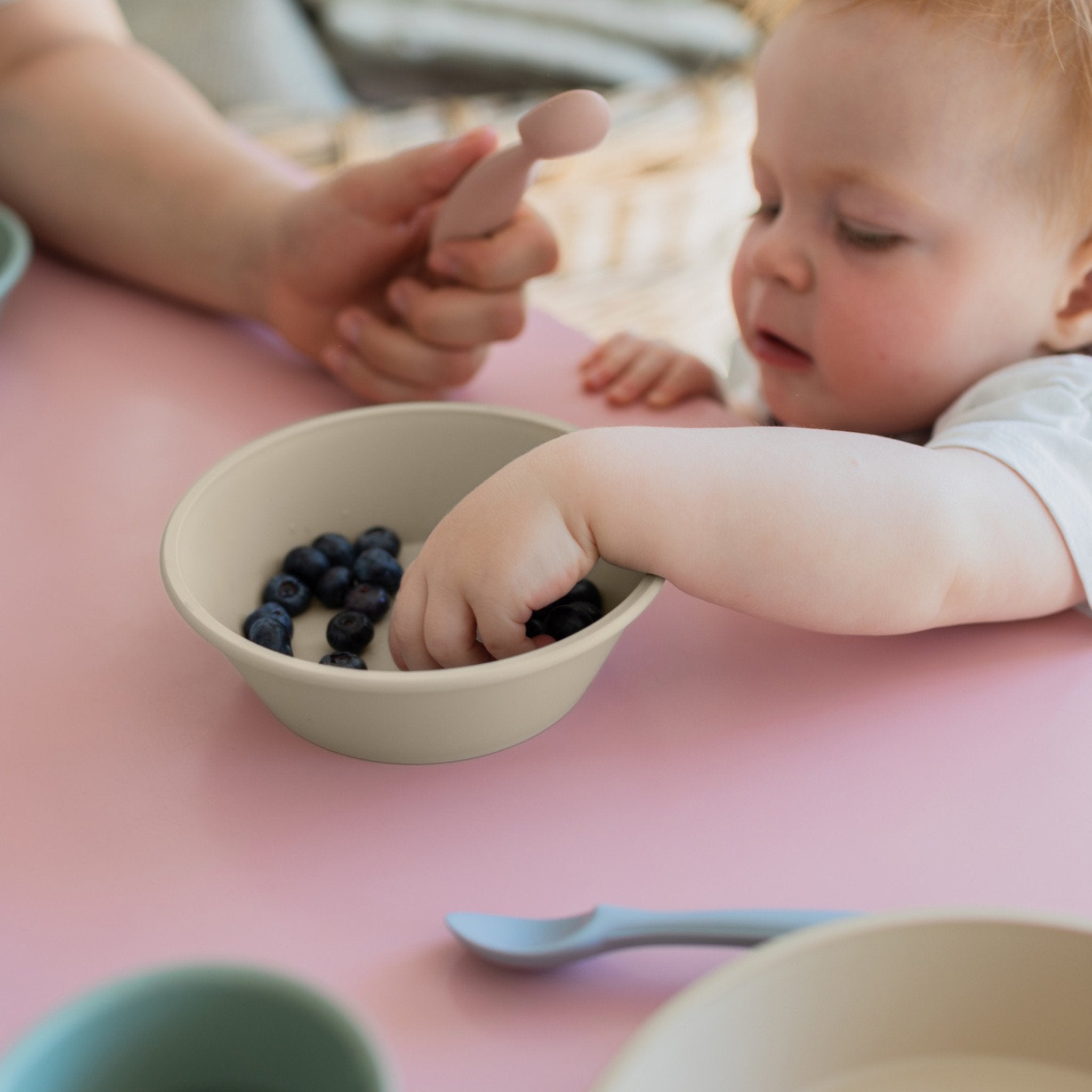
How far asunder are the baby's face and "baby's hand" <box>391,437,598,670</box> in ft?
1.29

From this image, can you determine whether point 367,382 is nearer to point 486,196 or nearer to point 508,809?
point 486,196

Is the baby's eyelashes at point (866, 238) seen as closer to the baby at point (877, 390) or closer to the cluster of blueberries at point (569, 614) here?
the baby at point (877, 390)

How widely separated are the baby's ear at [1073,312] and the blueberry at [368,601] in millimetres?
588

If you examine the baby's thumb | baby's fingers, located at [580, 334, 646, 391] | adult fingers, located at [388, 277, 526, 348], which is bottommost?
baby's fingers, located at [580, 334, 646, 391]

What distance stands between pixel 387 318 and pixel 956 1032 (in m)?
0.79

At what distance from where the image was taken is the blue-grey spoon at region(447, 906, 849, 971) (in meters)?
0.46

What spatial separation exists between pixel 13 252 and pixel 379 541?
1.82 ft

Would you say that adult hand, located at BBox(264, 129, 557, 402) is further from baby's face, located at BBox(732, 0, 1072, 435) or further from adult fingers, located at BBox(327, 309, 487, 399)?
baby's face, located at BBox(732, 0, 1072, 435)

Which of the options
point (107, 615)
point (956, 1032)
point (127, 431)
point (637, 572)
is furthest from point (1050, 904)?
point (127, 431)

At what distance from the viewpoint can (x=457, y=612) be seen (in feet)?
1.99

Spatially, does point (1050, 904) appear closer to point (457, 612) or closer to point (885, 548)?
point (885, 548)

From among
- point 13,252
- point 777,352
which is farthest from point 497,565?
point 13,252

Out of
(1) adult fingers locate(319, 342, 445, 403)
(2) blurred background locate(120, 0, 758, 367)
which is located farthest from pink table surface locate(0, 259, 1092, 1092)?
(2) blurred background locate(120, 0, 758, 367)

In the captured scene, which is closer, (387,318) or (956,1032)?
(956,1032)
